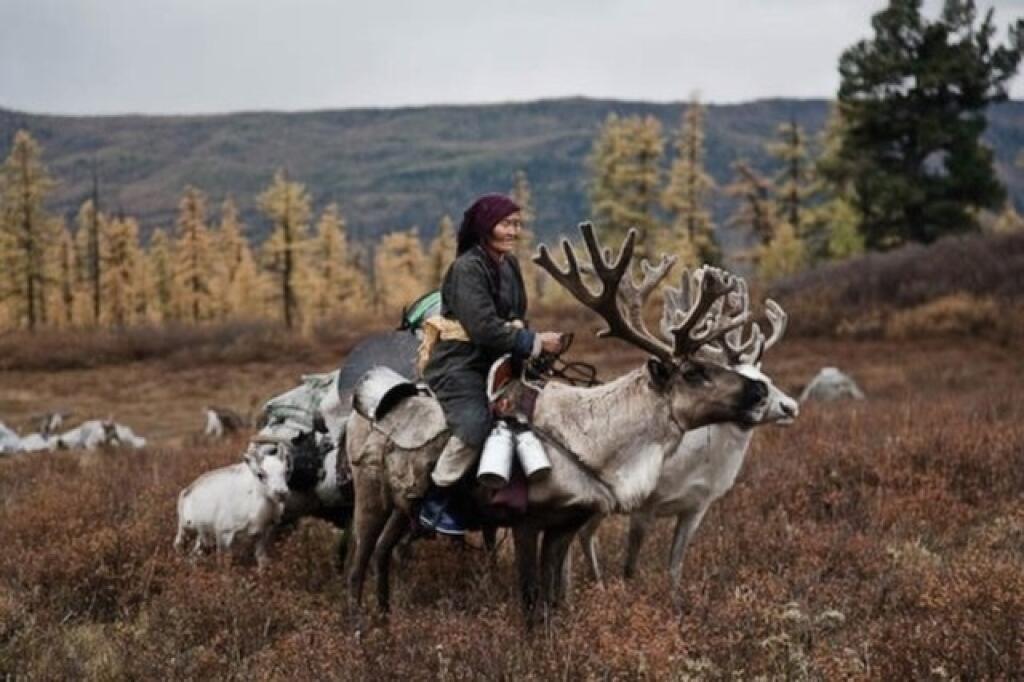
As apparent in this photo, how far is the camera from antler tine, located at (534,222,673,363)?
593cm

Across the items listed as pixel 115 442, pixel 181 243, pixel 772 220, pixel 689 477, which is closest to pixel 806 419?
pixel 689 477

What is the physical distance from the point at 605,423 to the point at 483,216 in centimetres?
128

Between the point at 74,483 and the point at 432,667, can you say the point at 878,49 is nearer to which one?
the point at 74,483

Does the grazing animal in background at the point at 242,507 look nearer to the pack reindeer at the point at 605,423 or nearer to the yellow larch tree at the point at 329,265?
the pack reindeer at the point at 605,423

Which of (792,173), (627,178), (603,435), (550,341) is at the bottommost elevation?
(603,435)

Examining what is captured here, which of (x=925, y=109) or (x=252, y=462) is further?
(x=925, y=109)

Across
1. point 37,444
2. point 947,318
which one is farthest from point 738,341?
point 947,318

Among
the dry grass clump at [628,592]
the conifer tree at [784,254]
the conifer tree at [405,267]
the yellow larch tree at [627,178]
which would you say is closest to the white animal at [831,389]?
the dry grass clump at [628,592]

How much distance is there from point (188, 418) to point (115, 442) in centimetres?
749

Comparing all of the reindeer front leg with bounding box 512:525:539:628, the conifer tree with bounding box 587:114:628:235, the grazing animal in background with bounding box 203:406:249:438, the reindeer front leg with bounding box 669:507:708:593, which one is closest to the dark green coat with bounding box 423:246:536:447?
the reindeer front leg with bounding box 512:525:539:628

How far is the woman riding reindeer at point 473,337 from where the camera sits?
19.3 ft

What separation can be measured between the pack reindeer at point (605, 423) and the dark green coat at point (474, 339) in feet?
0.90

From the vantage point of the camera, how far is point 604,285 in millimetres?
6098

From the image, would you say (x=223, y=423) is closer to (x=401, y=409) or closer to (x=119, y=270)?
(x=401, y=409)
